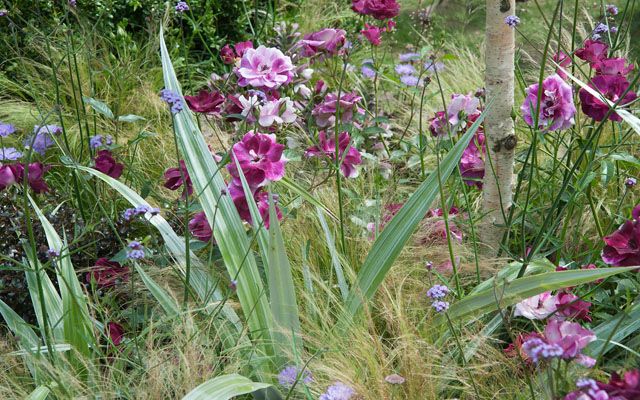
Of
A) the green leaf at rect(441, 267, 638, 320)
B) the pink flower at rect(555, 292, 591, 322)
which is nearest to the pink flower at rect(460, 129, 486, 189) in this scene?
the green leaf at rect(441, 267, 638, 320)

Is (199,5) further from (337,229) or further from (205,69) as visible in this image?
(337,229)

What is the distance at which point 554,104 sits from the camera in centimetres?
217

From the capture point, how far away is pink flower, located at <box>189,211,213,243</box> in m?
2.16

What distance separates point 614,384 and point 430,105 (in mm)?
2998

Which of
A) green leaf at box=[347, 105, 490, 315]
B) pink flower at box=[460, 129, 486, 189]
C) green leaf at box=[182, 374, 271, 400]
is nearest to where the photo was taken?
green leaf at box=[182, 374, 271, 400]

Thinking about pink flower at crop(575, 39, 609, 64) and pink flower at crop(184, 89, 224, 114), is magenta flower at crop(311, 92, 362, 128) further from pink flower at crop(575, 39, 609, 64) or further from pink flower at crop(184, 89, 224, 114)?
pink flower at crop(575, 39, 609, 64)

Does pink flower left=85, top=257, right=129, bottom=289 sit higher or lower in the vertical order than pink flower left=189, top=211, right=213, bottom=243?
lower

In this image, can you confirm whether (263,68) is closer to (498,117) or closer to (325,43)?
(325,43)

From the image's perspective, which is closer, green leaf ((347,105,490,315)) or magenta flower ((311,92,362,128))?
green leaf ((347,105,490,315))

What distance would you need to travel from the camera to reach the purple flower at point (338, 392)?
5.16 feet

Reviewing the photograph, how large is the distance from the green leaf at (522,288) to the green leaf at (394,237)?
185 mm

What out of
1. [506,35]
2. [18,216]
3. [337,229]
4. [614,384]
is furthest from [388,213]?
[614,384]

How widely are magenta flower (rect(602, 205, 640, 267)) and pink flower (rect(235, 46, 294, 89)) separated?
1027 millimetres

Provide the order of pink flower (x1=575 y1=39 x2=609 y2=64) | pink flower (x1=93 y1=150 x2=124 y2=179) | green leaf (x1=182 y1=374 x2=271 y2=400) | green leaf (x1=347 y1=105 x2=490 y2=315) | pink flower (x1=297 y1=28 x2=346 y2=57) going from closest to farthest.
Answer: green leaf (x1=182 y1=374 x2=271 y2=400), green leaf (x1=347 y1=105 x2=490 y2=315), pink flower (x1=575 y1=39 x2=609 y2=64), pink flower (x1=93 y1=150 x2=124 y2=179), pink flower (x1=297 y1=28 x2=346 y2=57)
